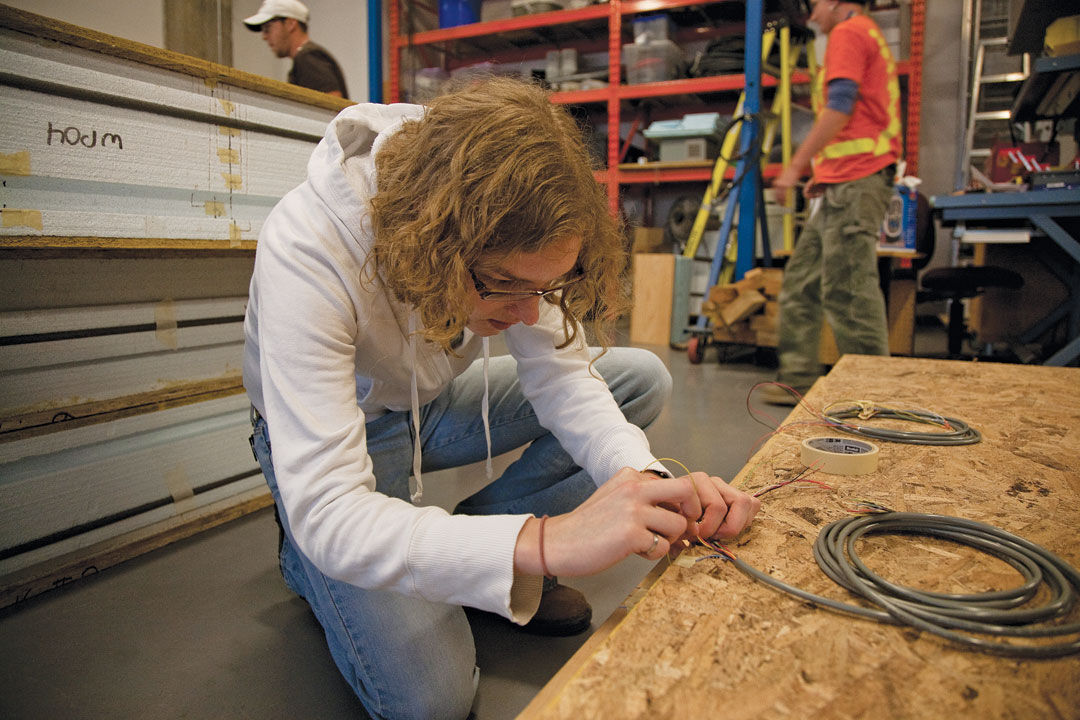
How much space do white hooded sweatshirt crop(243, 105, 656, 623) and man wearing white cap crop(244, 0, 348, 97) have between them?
3.18 metres

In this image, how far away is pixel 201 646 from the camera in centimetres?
116

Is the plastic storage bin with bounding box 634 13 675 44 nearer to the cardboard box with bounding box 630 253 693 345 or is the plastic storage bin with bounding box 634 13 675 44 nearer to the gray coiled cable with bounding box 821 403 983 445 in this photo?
the cardboard box with bounding box 630 253 693 345

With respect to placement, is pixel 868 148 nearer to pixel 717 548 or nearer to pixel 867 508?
pixel 867 508

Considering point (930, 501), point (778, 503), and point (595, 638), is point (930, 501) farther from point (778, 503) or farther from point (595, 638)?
point (595, 638)

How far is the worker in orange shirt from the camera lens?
256cm

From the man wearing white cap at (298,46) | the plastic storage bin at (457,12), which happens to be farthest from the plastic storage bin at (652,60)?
the man wearing white cap at (298,46)

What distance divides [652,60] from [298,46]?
266 centimetres

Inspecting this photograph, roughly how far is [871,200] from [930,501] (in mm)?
2013

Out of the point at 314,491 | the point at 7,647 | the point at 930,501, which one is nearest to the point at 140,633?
the point at 7,647

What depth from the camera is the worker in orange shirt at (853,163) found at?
2.56 metres

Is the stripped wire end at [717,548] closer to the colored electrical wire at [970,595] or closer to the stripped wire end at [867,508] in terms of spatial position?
the colored electrical wire at [970,595]

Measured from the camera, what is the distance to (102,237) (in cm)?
134

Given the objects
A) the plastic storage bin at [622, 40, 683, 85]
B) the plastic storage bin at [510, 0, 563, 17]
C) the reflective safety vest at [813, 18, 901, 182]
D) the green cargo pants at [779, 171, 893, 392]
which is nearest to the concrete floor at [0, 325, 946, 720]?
the green cargo pants at [779, 171, 893, 392]

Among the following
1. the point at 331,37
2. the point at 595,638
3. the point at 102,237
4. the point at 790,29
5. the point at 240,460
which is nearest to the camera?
the point at 595,638
